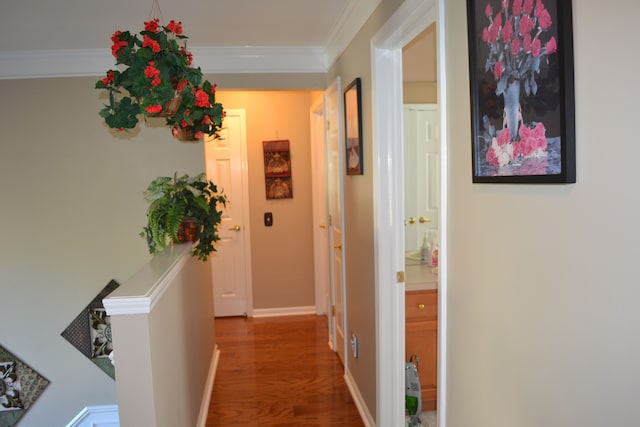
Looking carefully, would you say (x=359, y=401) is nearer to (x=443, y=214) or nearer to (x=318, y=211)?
(x=443, y=214)

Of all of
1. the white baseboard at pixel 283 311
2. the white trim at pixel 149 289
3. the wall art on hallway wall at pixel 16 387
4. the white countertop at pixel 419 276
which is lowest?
the wall art on hallway wall at pixel 16 387

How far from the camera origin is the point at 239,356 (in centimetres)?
393

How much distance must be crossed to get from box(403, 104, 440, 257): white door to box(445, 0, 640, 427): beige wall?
199cm

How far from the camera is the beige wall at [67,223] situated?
11.7 ft

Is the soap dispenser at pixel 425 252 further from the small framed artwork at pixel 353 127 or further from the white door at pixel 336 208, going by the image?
the small framed artwork at pixel 353 127

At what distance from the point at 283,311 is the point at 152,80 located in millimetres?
3551

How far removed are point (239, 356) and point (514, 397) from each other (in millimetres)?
3156

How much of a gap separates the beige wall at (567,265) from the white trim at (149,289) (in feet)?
3.63

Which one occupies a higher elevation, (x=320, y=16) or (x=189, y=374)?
(x=320, y=16)

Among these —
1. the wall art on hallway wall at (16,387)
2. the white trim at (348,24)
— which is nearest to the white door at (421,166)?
the white trim at (348,24)

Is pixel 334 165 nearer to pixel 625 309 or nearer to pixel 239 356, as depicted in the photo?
pixel 239 356

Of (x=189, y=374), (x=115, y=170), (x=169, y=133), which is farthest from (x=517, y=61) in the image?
(x=115, y=170)

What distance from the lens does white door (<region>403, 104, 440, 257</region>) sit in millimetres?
3340

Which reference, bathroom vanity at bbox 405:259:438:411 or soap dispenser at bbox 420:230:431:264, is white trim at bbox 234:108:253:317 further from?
bathroom vanity at bbox 405:259:438:411
